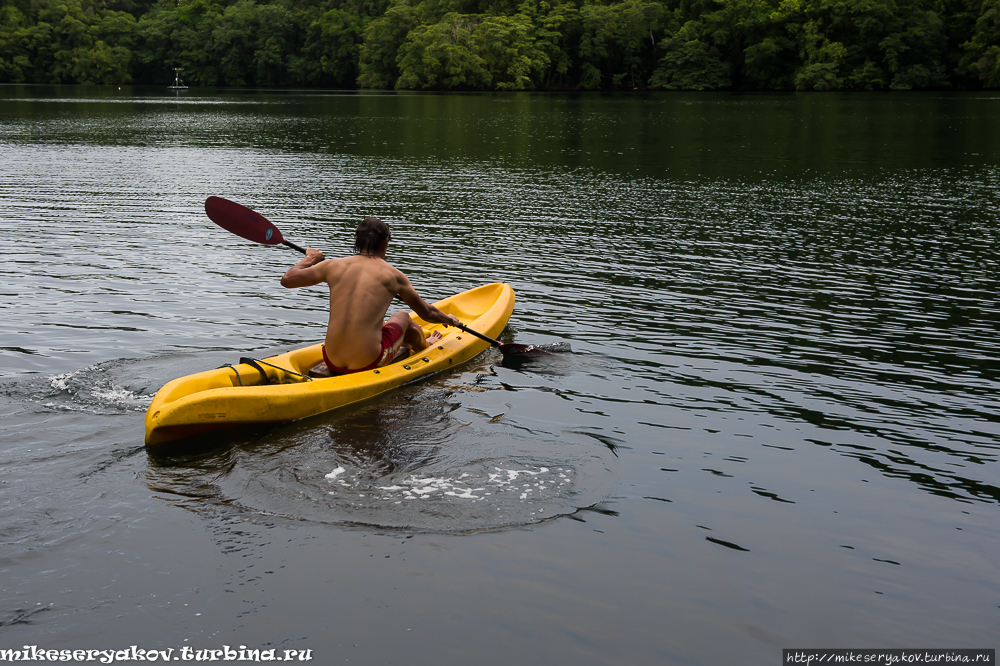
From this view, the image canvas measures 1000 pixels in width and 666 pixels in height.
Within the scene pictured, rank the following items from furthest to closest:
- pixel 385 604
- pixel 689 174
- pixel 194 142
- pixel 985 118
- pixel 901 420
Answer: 1. pixel 985 118
2. pixel 194 142
3. pixel 689 174
4. pixel 901 420
5. pixel 385 604

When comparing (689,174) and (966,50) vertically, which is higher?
(966,50)

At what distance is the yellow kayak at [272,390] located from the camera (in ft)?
21.6

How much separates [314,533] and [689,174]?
73.4ft

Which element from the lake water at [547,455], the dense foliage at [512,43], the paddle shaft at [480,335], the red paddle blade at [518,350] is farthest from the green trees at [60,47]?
the red paddle blade at [518,350]

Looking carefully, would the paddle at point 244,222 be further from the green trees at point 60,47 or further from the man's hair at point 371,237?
the green trees at point 60,47

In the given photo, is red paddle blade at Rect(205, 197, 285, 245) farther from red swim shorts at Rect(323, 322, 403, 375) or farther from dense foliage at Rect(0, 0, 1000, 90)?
dense foliage at Rect(0, 0, 1000, 90)

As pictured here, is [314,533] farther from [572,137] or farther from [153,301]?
[572,137]

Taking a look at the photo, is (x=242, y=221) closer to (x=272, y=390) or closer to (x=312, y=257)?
(x=312, y=257)

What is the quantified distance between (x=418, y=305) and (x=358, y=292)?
855mm

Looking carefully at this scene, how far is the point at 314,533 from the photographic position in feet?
17.7

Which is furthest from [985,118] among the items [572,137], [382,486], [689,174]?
[382,486]

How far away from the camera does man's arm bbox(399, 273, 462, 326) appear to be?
804 cm

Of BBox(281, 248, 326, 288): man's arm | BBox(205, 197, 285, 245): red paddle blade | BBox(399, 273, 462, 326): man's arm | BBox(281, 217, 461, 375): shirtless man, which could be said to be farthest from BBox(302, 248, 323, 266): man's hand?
BBox(205, 197, 285, 245): red paddle blade

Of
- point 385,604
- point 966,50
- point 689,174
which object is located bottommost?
point 385,604
